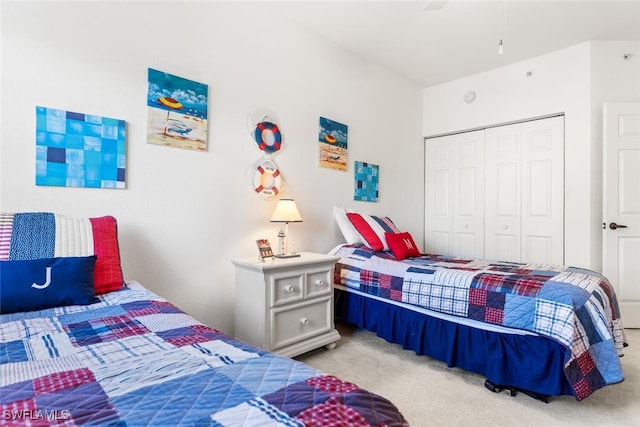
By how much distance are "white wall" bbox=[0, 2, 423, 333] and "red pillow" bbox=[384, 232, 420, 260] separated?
62 cm

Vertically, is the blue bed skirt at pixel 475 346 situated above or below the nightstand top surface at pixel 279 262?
below

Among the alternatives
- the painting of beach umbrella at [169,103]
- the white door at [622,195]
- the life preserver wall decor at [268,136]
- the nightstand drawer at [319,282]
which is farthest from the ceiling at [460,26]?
the nightstand drawer at [319,282]

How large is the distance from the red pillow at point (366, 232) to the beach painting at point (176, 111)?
56.8 inches

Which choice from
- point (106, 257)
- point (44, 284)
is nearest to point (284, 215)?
point (106, 257)

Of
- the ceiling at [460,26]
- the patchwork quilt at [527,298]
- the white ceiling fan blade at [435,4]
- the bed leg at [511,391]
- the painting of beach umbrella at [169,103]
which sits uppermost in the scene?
the ceiling at [460,26]

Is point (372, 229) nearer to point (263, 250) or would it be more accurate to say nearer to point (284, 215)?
point (284, 215)

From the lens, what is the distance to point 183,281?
2.17 meters

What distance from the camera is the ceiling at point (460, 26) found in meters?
2.60

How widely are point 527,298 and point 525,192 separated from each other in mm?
2187

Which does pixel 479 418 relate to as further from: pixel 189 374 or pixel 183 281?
pixel 183 281

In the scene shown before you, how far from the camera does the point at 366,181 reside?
350 cm

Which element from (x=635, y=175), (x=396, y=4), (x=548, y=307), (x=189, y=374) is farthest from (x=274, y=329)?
(x=635, y=175)

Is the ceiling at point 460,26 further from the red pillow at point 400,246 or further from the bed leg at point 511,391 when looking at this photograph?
the bed leg at point 511,391

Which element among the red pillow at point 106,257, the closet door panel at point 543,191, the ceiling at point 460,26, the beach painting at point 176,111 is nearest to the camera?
the red pillow at point 106,257
